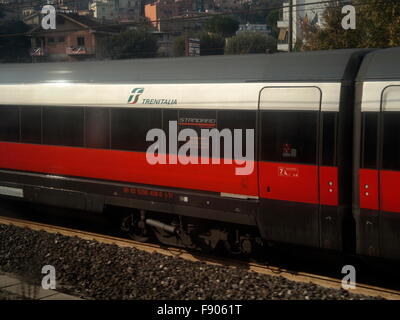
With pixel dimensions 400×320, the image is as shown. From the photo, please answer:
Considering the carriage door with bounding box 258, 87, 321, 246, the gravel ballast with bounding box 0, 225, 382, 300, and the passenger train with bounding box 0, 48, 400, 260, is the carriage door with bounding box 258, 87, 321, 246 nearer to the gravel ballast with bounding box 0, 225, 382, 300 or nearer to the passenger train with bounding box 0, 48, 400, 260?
the passenger train with bounding box 0, 48, 400, 260

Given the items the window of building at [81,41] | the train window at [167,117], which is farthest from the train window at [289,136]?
the window of building at [81,41]

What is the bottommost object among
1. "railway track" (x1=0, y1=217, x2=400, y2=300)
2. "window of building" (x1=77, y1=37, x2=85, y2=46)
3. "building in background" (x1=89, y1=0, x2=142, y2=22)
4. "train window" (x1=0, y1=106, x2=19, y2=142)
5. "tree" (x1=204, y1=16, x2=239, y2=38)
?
"railway track" (x1=0, y1=217, x2=400, y2=300)

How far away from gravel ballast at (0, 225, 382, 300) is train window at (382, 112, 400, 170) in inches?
70.1

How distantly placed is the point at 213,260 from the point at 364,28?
12.3 metres

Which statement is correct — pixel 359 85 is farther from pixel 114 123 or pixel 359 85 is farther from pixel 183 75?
pixel 114 123

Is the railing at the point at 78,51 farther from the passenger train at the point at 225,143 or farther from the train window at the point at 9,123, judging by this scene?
the passenger train at the point at 225,143

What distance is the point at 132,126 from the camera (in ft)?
31.1

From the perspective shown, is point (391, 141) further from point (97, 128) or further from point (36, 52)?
point (36, 52)

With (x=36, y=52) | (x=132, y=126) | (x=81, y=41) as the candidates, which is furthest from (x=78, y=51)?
(x=132, y=126)

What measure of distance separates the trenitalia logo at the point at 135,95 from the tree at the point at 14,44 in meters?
38.2

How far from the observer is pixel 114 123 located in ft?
31.9

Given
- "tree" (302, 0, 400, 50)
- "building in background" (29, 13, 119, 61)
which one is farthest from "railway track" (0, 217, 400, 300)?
"building in background" (29, 13, 119, 61)

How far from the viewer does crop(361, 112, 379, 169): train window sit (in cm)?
722

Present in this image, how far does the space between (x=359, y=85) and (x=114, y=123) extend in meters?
Answer: 4.38
